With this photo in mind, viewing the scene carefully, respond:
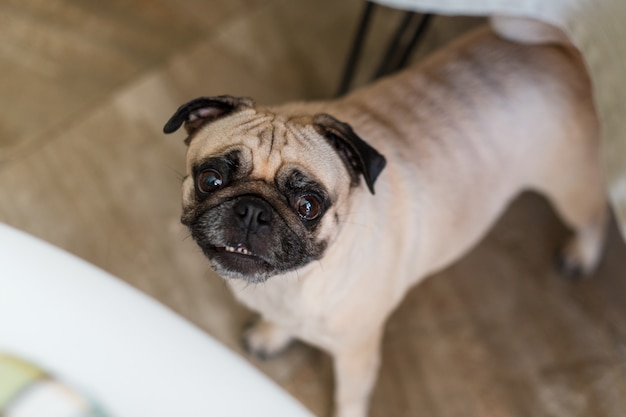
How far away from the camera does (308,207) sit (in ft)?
4.34

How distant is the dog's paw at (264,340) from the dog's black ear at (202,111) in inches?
31.6

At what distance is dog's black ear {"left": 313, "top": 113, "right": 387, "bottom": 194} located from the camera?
127 centimetres

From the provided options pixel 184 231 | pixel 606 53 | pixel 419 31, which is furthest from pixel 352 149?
pixel 184 231

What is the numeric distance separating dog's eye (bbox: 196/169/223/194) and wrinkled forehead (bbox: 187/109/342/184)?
3 cm

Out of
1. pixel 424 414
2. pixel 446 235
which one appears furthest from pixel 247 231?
pixel 424 414

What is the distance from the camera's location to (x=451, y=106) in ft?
5.40

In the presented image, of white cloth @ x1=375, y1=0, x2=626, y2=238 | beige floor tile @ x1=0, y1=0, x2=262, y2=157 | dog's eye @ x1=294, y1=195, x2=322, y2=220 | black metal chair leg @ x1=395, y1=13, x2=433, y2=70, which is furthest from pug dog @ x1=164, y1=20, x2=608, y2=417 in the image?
beige floor tile @ x1=0, y1=0, x2=262, y2=157

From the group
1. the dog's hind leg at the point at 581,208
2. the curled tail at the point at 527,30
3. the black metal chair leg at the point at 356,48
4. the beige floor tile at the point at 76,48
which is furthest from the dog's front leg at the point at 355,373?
the beige floor tile at the point at 76,48

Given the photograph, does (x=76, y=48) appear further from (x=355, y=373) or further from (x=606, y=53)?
(x=606, y=53)

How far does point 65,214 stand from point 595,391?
1.83m

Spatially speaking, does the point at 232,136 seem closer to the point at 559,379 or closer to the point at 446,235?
the point at 446,235

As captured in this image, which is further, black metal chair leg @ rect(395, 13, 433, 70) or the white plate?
black metal chair leg @ rect(395, 13, 433, 70)

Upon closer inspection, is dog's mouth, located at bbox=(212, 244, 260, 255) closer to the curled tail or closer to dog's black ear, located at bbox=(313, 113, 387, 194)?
dog's black ear, located at bbox=(313, 113, 387, 194)

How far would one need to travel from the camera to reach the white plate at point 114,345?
1.03 meters
